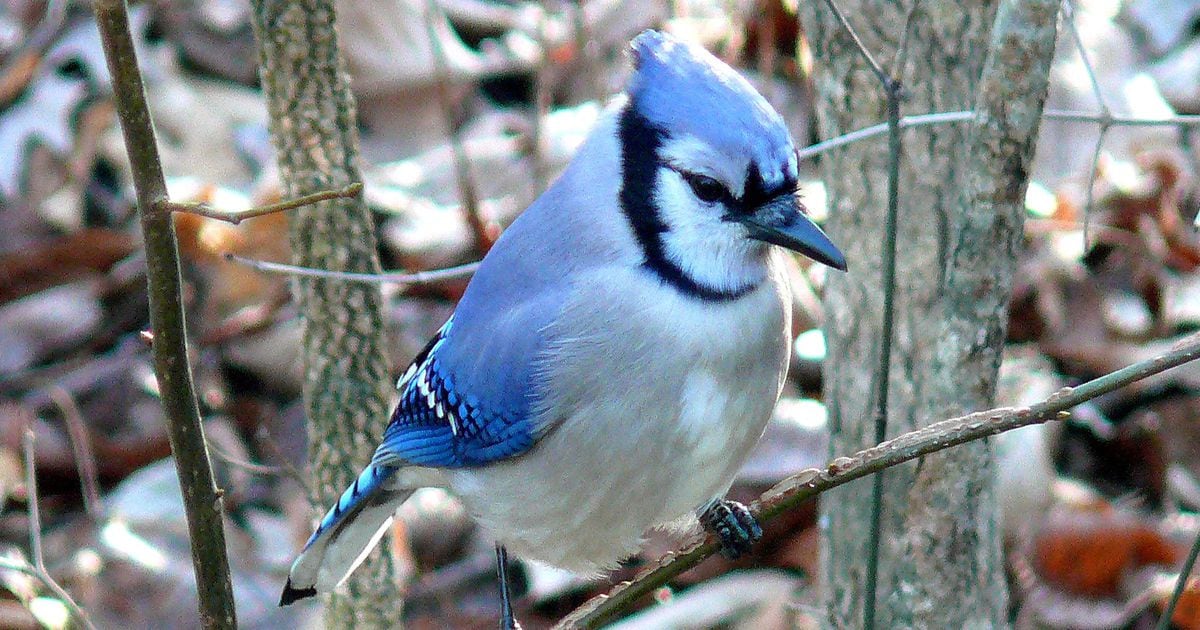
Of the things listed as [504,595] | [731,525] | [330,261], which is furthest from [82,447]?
[731,525]

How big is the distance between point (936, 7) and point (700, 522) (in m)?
0.93

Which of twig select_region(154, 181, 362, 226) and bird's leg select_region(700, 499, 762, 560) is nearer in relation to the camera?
twig select_region(154, 181, 362, 226)

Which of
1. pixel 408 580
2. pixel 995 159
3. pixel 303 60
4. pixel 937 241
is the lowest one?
pixel 408 580

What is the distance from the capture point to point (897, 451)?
1.58 m

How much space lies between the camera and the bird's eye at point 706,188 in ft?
6.48

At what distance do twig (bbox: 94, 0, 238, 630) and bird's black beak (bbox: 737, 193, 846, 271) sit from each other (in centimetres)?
81

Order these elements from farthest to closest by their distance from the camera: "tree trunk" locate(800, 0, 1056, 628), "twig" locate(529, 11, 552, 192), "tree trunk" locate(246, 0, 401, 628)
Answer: "twig" locate(529, 11, 552, 192), "tree trunk" locate(246, 0, 401, 628), "tree trunk" locate(800, 0, 1056, 628)

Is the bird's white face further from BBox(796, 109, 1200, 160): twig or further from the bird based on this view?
BBox(796, 109, 1200, 160): twig

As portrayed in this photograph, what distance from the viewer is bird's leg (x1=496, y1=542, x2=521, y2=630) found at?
8.28ft

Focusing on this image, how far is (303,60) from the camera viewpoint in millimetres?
2412

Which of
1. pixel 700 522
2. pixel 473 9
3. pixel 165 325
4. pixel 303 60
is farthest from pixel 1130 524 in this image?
pixel 473 9

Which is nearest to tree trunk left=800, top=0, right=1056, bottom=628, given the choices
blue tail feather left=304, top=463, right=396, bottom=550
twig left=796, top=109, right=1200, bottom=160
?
twig left=796, top=109, right=1200, bottom=160

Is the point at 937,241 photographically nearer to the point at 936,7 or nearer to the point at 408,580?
the point at 936,7

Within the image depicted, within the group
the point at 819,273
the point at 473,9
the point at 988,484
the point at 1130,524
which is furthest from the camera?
the point at 473,9
